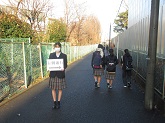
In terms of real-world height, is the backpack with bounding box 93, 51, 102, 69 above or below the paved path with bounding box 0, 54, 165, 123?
above

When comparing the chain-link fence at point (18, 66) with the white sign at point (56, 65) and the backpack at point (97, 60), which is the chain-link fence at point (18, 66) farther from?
the backpack at point (97, 60)

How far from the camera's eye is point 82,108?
675 centimetres

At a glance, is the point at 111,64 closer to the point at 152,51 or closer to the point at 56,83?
the point at 152,51

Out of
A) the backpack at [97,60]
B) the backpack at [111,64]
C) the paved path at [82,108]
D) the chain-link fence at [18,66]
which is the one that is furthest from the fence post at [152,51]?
the chain-link fence at [18,66]

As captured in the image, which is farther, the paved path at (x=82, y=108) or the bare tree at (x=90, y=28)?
the bare tree at (x=90, y=28)

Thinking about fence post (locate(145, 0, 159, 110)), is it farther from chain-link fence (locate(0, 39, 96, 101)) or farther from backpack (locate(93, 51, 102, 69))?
chain-link fence (locate(0, 39, 96, 101))

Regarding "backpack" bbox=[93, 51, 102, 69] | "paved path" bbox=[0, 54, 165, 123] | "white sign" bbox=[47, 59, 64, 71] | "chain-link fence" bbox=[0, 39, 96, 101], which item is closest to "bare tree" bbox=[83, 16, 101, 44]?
"chain-link fence" bbox=[0, 39, 96, 101]

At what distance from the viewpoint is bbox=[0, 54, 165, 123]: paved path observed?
226 inches

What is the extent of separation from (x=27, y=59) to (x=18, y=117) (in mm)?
4815

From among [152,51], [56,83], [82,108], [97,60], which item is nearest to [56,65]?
[56,83]

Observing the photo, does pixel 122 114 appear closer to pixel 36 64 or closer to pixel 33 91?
pixel 33 91

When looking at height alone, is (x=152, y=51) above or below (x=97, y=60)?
above

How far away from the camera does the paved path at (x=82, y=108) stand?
5.74m

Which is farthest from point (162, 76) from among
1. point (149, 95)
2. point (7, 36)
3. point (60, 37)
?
point (60, 37)
